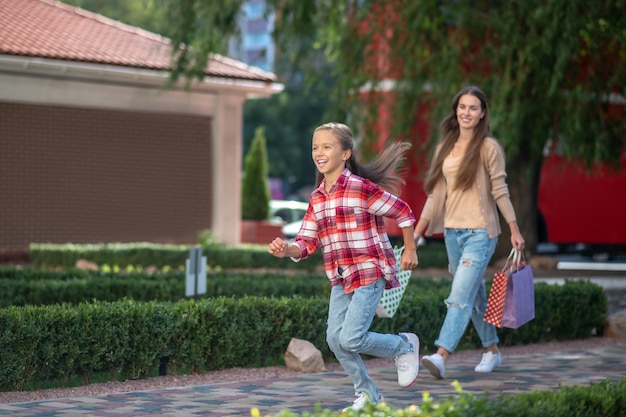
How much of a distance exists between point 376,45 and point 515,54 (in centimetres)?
359

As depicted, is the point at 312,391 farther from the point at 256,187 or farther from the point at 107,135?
the point at 256,187

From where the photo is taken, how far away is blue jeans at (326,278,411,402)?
21.1 feet

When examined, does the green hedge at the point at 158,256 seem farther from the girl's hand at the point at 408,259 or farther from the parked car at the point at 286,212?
the girl's hand at the point at 408,259

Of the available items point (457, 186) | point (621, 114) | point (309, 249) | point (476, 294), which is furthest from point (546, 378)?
point (621, 114)

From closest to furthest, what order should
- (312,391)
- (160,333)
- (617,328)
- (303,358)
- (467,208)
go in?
(312,391) → (160,333) → (467,208) → (303,358) → (617,328)

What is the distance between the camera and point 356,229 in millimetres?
6531

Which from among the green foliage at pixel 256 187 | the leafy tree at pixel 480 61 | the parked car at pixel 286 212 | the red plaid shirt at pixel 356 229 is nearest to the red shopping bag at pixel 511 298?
the red plaid shirt at pixel 356 229

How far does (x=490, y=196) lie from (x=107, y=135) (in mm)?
15217

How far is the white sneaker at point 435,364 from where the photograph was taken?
7953 millimetres

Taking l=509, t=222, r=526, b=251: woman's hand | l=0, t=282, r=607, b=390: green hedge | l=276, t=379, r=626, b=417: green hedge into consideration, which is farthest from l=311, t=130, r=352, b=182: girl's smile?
l=0, t=282, r=607, b=390: green hedge

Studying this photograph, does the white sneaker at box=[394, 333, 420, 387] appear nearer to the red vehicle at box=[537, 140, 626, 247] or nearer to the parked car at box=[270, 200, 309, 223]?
the red vehicle at box=[537, 140, 626, 247]

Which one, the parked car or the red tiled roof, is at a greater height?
the red tiled roof

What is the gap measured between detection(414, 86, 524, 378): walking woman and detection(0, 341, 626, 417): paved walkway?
301 millimetres

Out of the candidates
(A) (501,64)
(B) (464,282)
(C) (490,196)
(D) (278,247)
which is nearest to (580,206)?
(A) (501,64)
